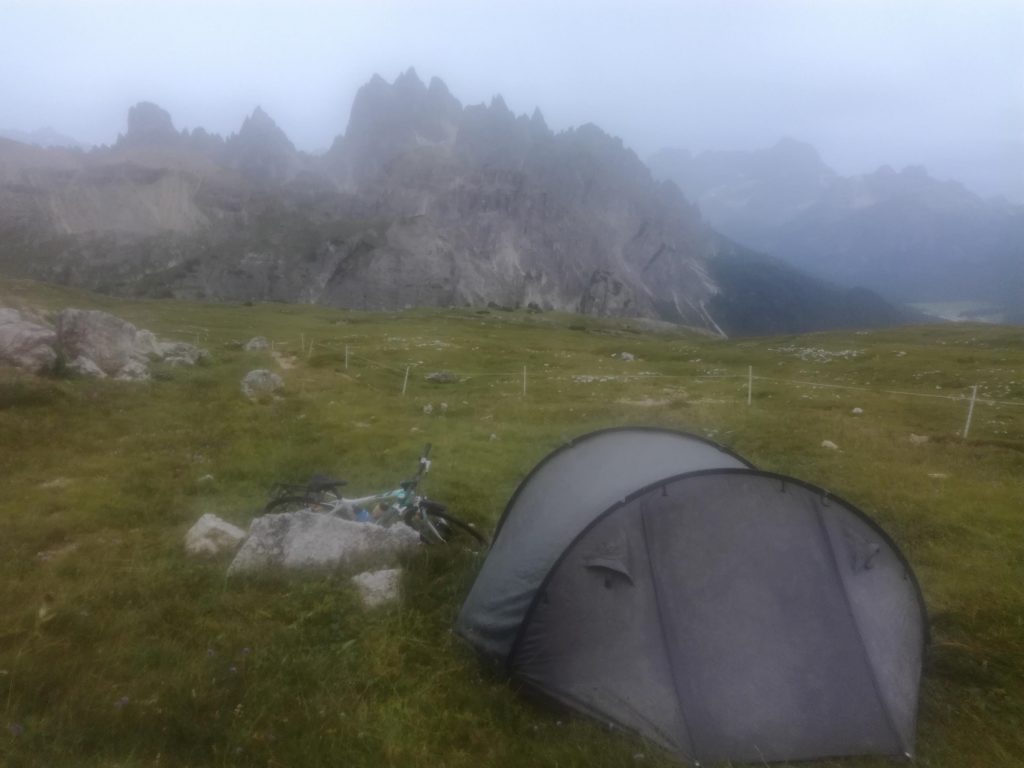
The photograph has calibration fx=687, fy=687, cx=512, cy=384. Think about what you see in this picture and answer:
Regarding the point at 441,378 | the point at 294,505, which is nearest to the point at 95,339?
the point at 441,378

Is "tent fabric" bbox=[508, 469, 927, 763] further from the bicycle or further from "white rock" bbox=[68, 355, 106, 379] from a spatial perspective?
"white rock" bbox=[68, 355, 106, 379]

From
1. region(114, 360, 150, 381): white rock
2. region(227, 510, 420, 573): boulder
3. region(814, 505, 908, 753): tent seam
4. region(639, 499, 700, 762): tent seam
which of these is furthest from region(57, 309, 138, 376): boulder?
region(814, 505, 908, 753): tent seam

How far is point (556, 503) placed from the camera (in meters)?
9.33

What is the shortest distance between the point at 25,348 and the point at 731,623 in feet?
88.2

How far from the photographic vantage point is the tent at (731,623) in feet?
23.3

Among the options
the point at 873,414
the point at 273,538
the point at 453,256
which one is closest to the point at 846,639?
the point at 273,538

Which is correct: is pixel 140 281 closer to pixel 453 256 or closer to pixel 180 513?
pixel 453 256

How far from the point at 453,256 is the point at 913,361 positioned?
16003 cm

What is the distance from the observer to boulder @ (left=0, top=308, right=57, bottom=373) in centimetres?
2441

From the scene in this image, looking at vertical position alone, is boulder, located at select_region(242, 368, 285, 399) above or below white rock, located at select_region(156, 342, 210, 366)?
above

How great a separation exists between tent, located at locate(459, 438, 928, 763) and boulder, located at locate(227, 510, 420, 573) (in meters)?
2.45

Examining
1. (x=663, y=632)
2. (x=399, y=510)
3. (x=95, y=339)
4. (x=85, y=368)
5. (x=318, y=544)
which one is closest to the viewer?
(x=663, y=632)

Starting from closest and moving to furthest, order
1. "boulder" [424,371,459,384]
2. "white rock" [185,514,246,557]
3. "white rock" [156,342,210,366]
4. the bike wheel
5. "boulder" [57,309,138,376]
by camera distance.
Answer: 1. "white rock" [185,514,246,557]
2. the bike wheel
3. "boulder" [57,309,138,376]
4. "white rock" [156,342,210,366]
5. "boulder" [424,371,459,384]

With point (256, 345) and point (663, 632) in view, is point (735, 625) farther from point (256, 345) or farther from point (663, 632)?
point (256, 345)
